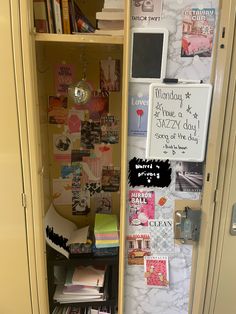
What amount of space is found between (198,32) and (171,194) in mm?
641

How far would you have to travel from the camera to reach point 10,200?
1.18 m

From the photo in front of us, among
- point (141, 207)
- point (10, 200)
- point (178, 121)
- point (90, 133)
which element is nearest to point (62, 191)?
point (90, 133)

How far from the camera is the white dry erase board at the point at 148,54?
3.46ft

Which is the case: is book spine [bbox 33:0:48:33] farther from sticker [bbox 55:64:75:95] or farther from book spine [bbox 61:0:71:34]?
sticker [bbox 55:64:75:95]

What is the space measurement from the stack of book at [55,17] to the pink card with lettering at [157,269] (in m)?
1.06

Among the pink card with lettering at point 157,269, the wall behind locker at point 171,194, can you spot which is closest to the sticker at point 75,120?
the wall behind locker at point 171,194

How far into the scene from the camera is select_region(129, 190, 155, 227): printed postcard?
3.94 ft

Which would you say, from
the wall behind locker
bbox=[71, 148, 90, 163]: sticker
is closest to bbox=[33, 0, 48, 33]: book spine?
the wall behind locker

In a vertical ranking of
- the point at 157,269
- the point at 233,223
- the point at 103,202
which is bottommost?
the point at 157,269

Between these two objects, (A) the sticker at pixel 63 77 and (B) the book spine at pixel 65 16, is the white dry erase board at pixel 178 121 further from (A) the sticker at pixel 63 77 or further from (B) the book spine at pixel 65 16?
(A) the sticker at pixel 63 77

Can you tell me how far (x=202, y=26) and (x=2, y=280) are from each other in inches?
52.6

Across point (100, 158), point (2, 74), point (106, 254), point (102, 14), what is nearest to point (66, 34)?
point (102, 14)

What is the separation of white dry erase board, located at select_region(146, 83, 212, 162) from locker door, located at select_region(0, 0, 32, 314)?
0.54 metres

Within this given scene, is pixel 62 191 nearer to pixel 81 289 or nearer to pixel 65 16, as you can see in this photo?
pixel 81 289
